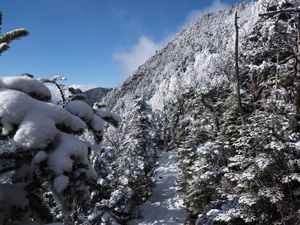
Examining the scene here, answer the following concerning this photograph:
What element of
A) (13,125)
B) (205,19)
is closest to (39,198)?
(13,125)

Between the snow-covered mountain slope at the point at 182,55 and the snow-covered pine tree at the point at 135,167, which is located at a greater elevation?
the snow-covered mountain slope at the point at 182,55

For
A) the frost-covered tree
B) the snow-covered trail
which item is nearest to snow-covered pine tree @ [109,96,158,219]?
the snow-covered trail

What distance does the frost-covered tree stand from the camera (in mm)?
1289

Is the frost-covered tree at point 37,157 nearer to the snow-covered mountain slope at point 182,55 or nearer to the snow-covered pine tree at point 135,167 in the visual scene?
the snow-covered pine tree at point 135,167

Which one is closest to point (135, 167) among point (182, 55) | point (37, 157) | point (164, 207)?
point (164, 207)

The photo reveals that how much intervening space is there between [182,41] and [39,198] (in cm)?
13871

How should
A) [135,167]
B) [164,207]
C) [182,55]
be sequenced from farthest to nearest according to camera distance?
[182,55], [135,167], [164,207]

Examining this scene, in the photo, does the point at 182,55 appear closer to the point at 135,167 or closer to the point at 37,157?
the point at 135,167

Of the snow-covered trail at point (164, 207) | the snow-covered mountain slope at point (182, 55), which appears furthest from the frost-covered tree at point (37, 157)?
the snow-covered mountain slope at point (182, 55)

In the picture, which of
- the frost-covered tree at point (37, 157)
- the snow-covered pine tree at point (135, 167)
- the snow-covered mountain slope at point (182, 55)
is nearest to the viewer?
the frost-covered tree at point (37, 157)

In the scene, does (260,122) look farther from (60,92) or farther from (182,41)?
(182,41)

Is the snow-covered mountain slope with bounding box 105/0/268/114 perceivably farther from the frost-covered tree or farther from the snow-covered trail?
the frost-covered tree

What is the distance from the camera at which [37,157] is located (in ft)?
4.11

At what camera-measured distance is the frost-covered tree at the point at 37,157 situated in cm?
129
